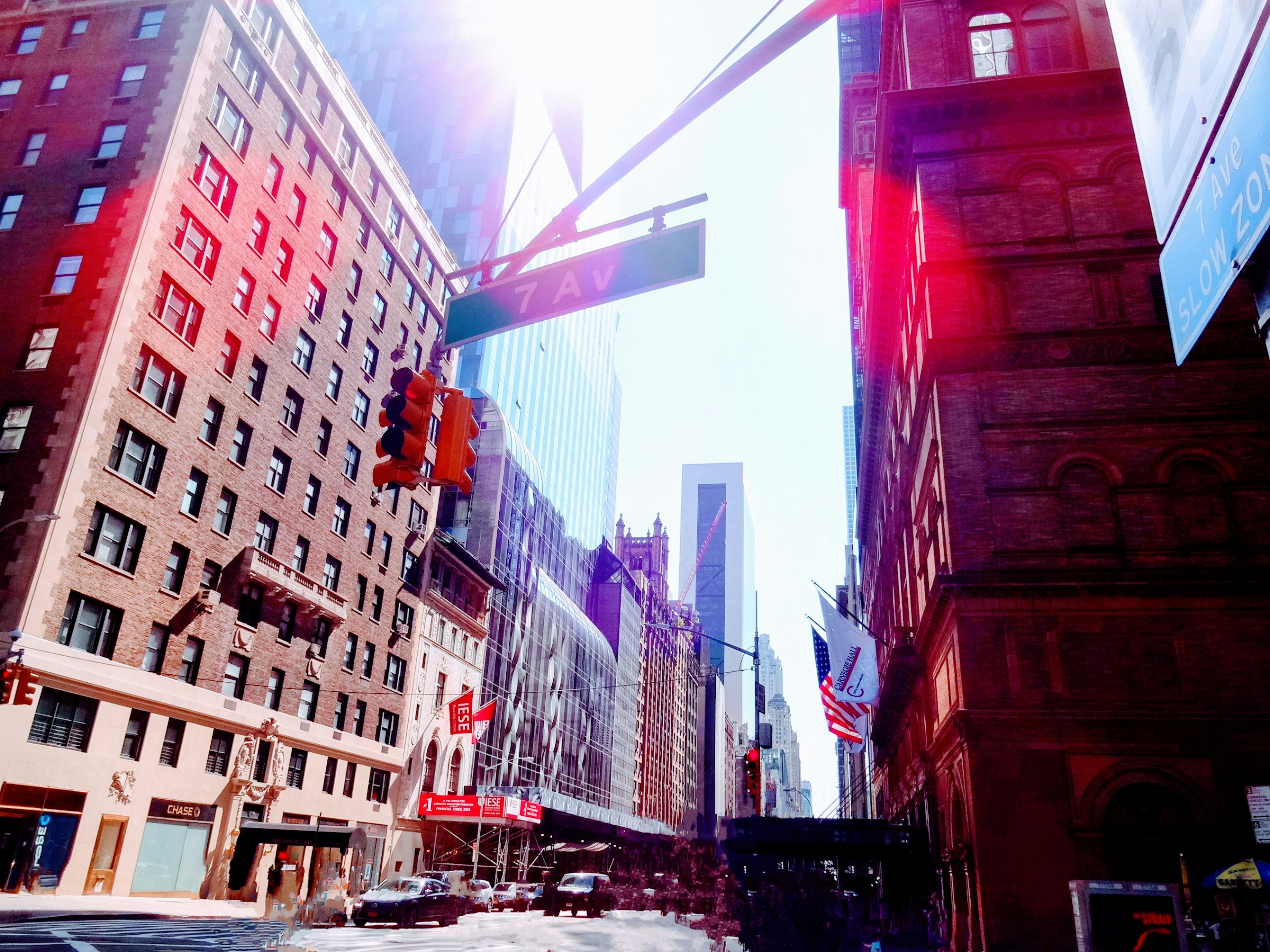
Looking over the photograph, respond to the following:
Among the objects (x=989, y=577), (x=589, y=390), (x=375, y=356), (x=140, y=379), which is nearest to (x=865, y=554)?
(x=589, y=390)

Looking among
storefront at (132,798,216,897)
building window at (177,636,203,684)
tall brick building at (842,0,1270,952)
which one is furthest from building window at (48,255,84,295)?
tall brick building at (842,0,1270,952)

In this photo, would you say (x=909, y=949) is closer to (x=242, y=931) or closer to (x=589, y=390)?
(x=242, y=931)

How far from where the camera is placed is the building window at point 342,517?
43562 millimetres

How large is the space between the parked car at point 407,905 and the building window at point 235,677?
1094cm

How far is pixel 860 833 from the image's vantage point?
102 feet

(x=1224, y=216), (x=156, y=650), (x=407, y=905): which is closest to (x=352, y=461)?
(x=156, y=650)

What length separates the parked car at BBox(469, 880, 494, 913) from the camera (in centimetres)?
3662

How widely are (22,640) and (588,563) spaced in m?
71.9

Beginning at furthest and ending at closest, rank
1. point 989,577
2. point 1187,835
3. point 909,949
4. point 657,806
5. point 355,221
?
point 657,806 < point 355,221 < point 909,949 < point 989,577 < point 1187,835

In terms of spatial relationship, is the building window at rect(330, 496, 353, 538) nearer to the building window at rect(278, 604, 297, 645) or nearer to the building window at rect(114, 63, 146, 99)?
the building window at rect(278, 604, 297, 645)

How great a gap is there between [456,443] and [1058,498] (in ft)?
73.8

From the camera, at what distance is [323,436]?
43.2m

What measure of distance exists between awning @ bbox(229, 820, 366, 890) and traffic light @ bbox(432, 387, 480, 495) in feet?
92.0

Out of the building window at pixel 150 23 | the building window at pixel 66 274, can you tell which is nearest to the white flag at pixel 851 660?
the building window at pixel 66 274
